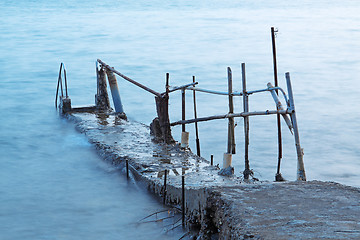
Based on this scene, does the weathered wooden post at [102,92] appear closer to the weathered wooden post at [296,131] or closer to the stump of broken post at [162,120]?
the stump of broken post at [162,120]

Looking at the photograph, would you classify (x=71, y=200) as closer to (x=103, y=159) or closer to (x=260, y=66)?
(x=103, y=159)

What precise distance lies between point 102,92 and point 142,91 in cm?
742

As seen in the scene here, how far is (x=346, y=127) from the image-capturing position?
591 inches

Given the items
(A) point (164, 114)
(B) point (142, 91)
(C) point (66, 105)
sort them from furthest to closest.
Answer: (B) point (142, 91) < (C) point (66, 105) < (A) point (164, 114)

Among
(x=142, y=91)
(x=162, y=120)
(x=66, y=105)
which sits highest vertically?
(x=142, y=91)

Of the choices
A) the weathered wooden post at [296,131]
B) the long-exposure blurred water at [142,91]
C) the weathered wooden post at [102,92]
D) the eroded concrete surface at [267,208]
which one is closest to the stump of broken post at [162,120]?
the long-exposure blurred water at [142,91]

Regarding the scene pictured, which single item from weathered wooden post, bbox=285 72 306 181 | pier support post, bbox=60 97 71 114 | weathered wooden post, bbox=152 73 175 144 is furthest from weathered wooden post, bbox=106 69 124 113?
weathered wooden post, bbox=285 72 306 181

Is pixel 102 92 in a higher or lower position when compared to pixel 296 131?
higher

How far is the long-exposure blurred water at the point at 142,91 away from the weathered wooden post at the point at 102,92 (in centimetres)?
86

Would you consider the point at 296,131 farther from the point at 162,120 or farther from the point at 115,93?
the point at 115,93

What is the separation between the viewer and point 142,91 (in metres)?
19.4

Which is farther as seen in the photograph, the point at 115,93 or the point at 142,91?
the point at 142,91

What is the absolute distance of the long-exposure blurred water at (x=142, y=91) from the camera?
24.8 feet

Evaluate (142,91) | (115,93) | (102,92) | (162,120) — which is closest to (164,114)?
(162,120)
